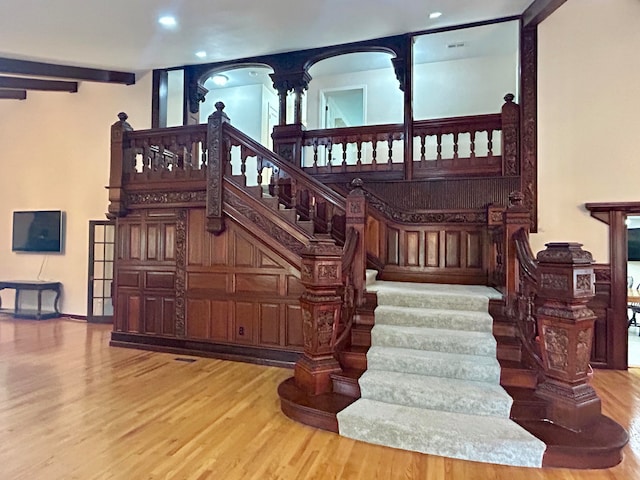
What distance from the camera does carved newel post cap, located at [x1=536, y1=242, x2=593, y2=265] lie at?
104 inches

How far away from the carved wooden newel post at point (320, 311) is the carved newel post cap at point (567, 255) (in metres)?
1.56

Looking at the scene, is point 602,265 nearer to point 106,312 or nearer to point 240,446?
point 240,446

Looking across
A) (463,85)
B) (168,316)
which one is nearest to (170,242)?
(168,316)

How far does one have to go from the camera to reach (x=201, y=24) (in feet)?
17.2

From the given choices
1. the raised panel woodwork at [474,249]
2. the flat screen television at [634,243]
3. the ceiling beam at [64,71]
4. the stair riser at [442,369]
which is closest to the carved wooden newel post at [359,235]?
the stair riser at [442,369]

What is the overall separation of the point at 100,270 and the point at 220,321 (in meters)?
3.43

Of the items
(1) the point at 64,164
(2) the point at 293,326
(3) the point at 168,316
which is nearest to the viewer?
(2) the point at 293,326

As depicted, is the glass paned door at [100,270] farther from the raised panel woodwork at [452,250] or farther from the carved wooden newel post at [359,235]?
the raised panel woodwork at [452,250]

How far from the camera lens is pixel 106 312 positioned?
6.86m

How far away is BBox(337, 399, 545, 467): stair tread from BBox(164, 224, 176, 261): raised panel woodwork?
127 inches

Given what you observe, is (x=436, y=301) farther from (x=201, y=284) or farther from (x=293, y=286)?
(x=201, y=284)

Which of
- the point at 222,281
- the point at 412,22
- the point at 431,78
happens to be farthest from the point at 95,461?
the point at 431,78

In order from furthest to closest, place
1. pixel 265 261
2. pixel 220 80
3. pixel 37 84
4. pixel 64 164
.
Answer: pixel 220 80
pixel 64 164
pixel 37 84
pixel 265 261

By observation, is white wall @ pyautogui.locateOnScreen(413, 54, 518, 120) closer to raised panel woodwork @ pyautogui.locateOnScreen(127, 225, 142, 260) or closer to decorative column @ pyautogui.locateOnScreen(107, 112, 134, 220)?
decorative column @ pyautogui.locateOnScreen(107, 112, 134, 220)
